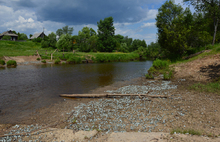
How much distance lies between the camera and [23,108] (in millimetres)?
10492

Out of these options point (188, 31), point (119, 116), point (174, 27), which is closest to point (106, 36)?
point (174, 27)

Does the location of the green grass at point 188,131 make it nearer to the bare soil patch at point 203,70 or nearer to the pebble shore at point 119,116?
the pebble shore at point 119,116

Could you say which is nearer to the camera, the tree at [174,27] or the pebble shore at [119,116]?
the pebble shore at [119,116]

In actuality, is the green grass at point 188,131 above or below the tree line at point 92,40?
below

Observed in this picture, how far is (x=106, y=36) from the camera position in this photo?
3302 inches

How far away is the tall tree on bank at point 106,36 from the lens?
271ft

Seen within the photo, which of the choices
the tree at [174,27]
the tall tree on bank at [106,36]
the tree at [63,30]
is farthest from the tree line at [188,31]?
the tree at [63,30]

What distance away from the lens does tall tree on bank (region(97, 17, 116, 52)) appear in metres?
82.6

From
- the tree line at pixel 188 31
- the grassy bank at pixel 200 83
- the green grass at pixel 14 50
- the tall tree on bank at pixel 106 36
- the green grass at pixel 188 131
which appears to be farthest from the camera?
the tall tree on bank at pixel 106 36

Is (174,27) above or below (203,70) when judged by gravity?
above

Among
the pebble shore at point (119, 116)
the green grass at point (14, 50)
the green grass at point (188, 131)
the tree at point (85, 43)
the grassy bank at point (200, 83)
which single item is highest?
the tree at point (85, 43)

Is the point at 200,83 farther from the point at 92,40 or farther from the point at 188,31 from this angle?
the point at 92,40

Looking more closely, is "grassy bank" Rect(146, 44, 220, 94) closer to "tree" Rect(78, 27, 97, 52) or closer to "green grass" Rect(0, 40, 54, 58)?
"green grass" Rect(0, 40, 54, 58)

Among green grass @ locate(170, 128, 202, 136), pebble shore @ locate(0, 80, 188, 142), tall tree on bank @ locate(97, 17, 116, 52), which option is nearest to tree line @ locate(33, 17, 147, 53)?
tall tree on bank @ locate(97, 17, 116, 52)
